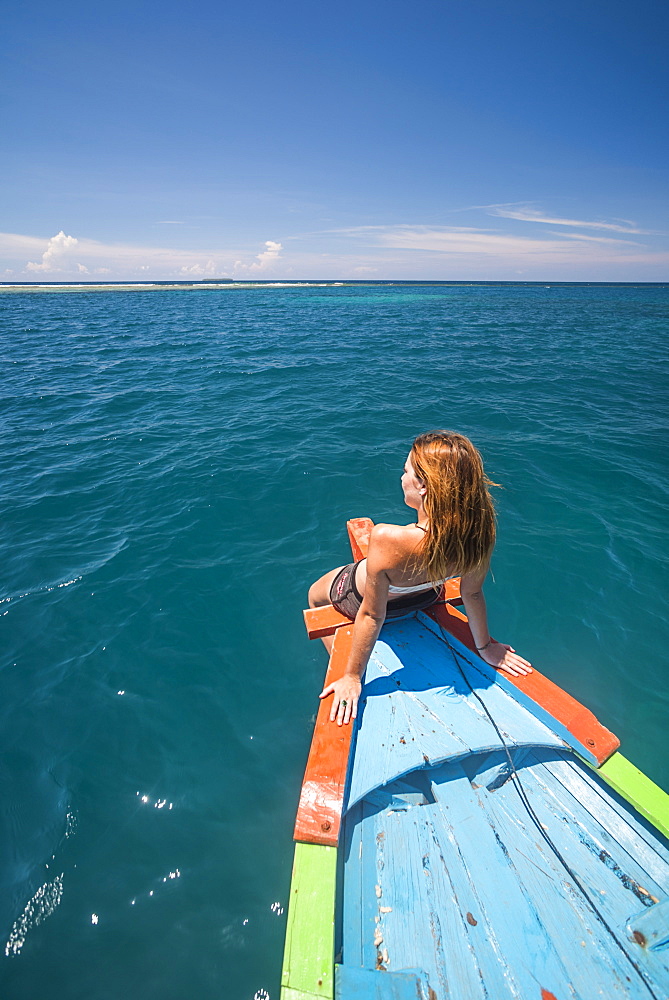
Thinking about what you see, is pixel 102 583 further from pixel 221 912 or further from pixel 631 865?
pixel 631 865

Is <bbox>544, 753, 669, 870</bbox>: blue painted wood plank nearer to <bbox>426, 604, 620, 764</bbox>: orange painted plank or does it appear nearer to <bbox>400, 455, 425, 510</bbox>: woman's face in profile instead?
<bbox>426, 604, 620, 764</bbox>: orange painted plank

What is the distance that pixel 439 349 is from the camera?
21.5 meters

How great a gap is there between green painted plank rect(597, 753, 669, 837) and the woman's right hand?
5.40ft

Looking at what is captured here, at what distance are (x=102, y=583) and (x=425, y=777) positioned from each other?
5.14m

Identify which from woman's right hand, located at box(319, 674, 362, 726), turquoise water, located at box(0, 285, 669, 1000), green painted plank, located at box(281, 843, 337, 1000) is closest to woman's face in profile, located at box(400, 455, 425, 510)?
woman's right hand, located at box(319, 674, 362, 726)

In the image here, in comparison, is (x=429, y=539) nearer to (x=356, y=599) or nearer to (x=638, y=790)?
(x=356, y=599)

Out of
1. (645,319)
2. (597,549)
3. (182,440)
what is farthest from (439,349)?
(645,319)

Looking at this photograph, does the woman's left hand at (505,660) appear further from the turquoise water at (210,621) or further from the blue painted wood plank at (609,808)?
the turquoise water at (210,621)

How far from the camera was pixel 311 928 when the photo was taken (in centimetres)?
193

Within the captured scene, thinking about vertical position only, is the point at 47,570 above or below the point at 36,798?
above

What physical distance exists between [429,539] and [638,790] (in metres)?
2.11

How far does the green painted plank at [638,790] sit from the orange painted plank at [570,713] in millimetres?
69

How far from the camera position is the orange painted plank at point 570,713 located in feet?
8.66

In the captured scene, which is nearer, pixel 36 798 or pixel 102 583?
pixel 36 798
